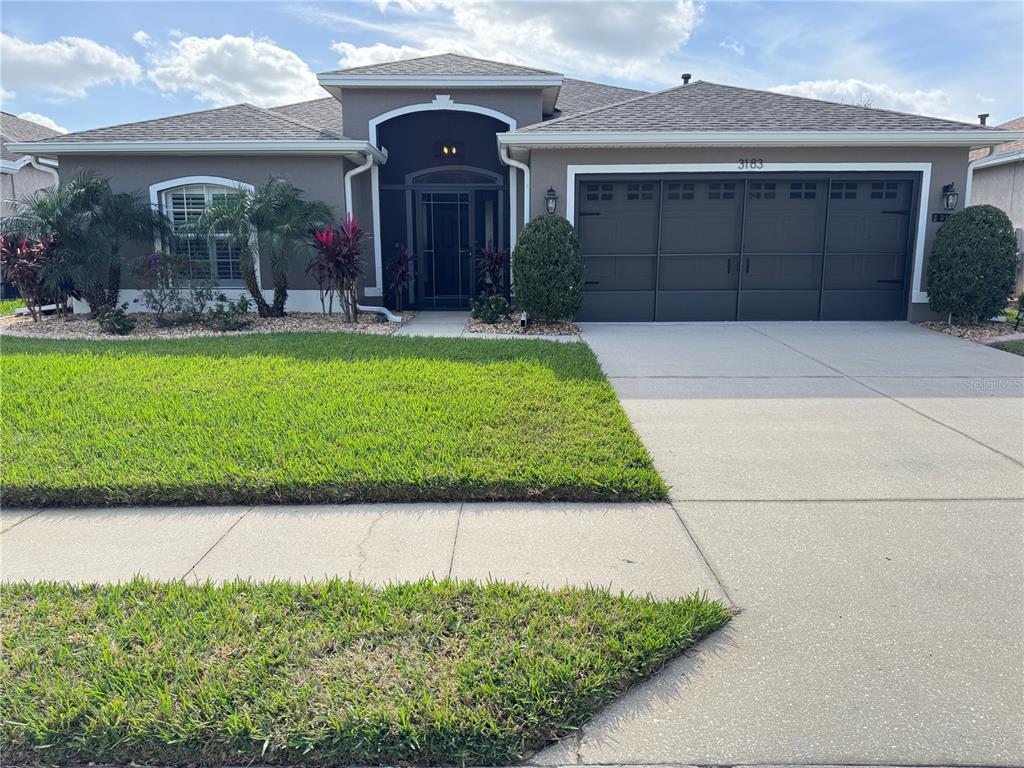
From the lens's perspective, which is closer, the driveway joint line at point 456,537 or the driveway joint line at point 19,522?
the driveway joint line at point 456,537

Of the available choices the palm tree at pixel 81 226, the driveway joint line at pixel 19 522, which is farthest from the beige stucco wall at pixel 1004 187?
the driveway joint line at pixel 19 522

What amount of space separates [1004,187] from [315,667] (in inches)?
700

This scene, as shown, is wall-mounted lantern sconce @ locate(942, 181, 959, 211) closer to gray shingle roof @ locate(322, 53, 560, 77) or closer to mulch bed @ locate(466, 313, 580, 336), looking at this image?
mulch bed @ locate(466, 313, 580, 336)

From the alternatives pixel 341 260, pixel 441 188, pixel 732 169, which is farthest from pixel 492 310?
pixel 732 169

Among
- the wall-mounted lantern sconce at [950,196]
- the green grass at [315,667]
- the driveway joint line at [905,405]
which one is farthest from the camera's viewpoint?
the wall-mounted lantern sconce at [950,196]

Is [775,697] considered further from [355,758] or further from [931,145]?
[931,145]

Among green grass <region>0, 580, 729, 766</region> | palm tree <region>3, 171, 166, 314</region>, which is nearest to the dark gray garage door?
palm tree <region>3, 171, 166, 314</region>

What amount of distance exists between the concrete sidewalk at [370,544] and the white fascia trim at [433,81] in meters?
10.7

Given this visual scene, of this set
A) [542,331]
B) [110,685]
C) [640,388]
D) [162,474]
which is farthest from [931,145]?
[110,685]

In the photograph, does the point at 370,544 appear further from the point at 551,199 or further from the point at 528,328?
the point at 551,199

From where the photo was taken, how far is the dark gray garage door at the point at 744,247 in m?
11.7

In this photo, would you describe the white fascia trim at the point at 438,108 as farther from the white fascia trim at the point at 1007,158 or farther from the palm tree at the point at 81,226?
the white fascia trim at the point at 1007,158

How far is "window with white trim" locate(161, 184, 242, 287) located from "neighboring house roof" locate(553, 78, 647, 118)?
7.30 m

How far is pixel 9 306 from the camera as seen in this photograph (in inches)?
543
